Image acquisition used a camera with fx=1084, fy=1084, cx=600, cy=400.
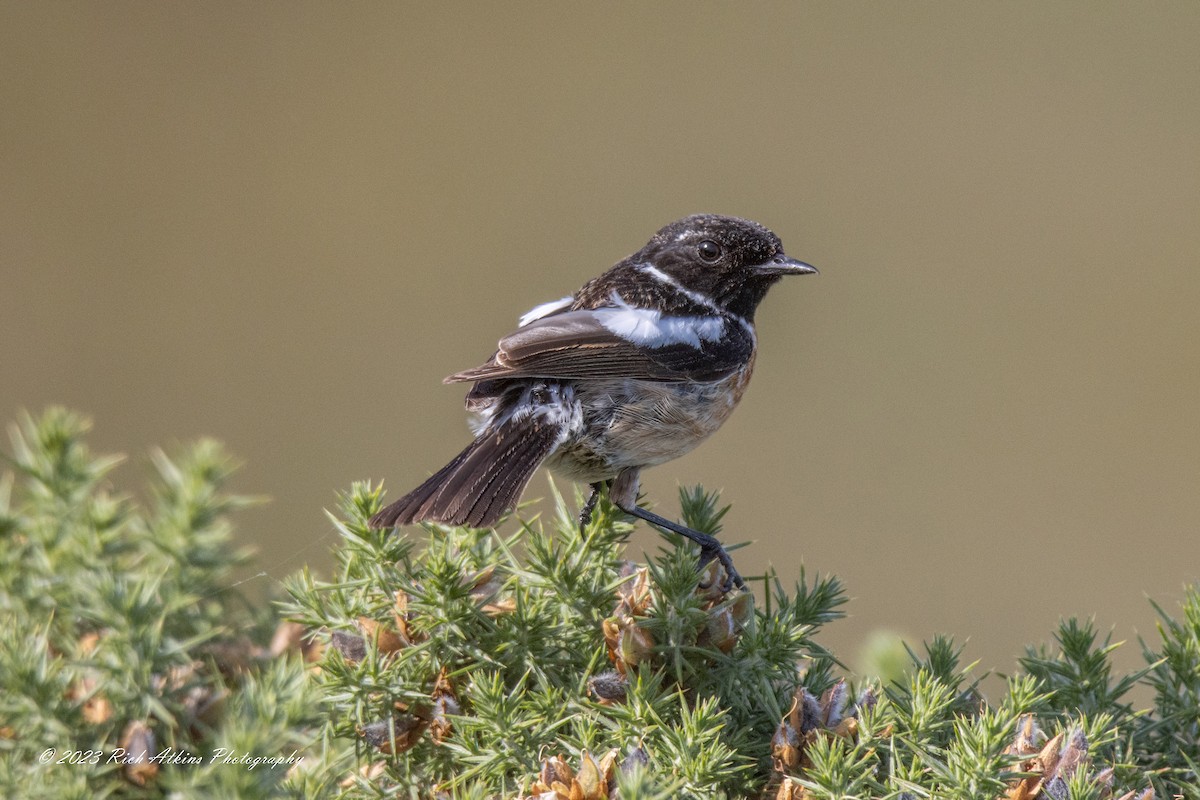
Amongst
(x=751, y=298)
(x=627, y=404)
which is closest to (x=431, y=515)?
(x=627, y=404)

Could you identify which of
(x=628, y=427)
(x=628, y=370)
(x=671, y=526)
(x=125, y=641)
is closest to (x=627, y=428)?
(x=628, y=427)

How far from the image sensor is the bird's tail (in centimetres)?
217

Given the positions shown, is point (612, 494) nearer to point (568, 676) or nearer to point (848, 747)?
point (568, 676)

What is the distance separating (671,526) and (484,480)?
1.50 ft

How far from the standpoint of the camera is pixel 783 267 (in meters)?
3.62

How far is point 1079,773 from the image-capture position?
1395 millimetres

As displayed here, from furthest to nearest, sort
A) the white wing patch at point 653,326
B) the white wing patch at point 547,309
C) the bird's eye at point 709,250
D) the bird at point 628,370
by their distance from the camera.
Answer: the bird's eye at point 709,250 < the white wing patch at point 547,309 < the white wing patch at point 653,326 < the bird at point 628,370

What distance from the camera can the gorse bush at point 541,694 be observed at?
1.50 metres

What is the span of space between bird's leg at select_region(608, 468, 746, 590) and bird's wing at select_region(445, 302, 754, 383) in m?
0.31

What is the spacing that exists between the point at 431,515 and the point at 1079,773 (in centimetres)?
126

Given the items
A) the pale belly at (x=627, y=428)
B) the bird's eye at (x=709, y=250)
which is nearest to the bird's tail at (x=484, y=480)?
the pale belly at (x=627, y=428)
